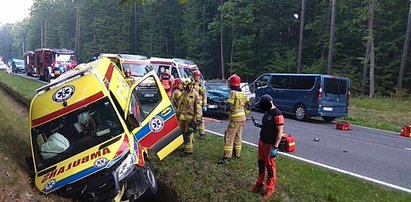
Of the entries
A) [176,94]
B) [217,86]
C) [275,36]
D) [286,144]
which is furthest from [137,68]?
[275,36]

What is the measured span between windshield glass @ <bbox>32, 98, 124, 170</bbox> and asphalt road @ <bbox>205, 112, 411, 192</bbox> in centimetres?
497

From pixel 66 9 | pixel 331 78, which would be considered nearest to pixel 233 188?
pixel 331 78

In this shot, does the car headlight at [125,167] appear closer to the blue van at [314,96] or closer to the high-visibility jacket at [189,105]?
the high-visibility jacket at [189,105]

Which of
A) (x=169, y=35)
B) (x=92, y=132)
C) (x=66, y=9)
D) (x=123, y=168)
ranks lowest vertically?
(x=123, y=168)

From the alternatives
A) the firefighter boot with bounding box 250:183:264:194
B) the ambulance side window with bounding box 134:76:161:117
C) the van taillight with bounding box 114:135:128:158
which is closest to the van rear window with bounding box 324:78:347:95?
the ambulance side window with bounding box 134:76:161:117

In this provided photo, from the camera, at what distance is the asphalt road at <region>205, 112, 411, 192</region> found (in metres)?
7.74

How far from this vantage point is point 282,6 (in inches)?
1476

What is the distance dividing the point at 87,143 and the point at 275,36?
35.1m

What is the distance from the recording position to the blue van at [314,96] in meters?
15.1

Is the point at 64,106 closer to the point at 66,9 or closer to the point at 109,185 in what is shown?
the point at 109,185

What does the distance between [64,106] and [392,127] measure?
45.1ft

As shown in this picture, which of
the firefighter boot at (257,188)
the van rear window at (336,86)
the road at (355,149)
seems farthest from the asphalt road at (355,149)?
the firefighter boot at (257,188)

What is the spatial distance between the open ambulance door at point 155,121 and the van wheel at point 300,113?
30.5 ft

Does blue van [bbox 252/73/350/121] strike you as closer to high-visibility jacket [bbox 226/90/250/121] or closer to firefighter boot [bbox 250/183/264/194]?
high-visibility jacket [bbox 226/90/250/121]
